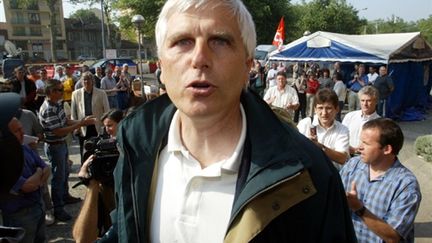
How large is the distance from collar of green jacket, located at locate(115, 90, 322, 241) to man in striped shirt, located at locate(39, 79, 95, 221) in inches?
142

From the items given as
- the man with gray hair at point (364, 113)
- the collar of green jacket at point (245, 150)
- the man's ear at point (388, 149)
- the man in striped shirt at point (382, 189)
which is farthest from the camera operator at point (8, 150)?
the man with gray hair at point (364, 113)

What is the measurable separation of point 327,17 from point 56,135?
43001mm

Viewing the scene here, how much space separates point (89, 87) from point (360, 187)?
16.2ft

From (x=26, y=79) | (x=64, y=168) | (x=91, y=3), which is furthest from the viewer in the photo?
(x=91, y=3)

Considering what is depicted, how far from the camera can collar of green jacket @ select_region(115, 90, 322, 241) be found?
4.08ft

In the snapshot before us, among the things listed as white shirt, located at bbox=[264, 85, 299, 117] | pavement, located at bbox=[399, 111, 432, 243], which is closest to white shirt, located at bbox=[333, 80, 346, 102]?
pavement, located at bbox=[399, 111, 432, 243]

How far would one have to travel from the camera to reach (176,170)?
4.93ft

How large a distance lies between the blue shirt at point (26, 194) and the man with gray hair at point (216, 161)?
1880mm

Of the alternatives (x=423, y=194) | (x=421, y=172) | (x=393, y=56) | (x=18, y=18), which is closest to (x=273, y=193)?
Result: (x=423, y=194)

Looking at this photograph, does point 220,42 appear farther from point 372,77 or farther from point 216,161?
point 372,77

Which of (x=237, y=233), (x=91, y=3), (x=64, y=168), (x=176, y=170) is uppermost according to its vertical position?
(x=91, y=3)

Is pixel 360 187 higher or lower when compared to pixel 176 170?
lower

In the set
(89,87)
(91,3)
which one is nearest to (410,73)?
(89,87)

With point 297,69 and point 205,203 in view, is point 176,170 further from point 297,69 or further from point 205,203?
point 297,69
